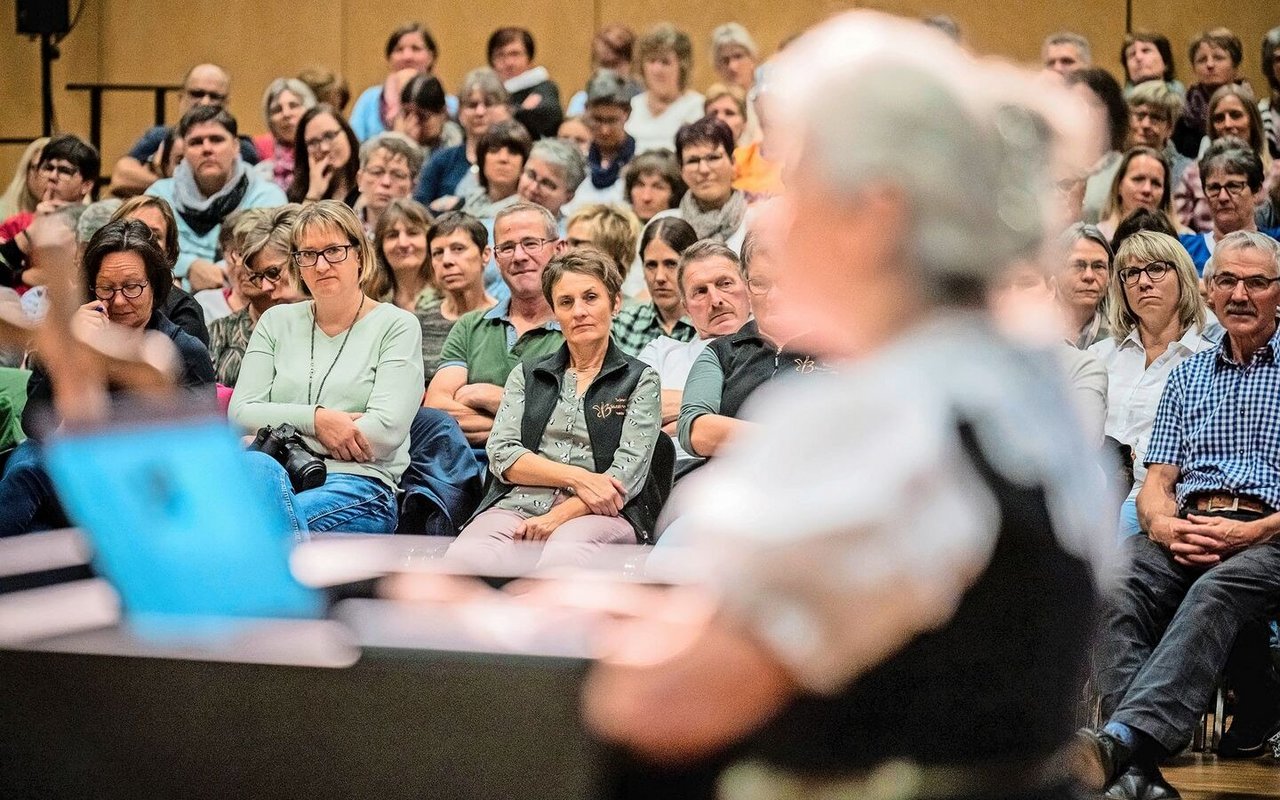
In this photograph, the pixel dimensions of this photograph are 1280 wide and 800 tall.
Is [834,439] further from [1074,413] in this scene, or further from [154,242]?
[154,242]

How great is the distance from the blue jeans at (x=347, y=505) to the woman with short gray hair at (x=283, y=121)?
2.95 metres

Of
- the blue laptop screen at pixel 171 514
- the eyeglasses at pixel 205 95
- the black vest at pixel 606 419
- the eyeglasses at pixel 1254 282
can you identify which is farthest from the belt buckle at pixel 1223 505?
the eyeglasses at pixel 205 95

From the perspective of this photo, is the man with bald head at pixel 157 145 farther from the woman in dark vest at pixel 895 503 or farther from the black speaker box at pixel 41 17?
the woman in dark vest at pixel 895 503

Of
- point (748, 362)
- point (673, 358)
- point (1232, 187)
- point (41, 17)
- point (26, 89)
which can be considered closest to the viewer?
point (748, 362)

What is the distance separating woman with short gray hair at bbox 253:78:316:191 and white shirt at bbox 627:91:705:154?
1.33 m

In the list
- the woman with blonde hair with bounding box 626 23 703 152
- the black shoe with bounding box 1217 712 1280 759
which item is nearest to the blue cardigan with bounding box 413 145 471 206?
the woman with blonde hair with bounding box 626 23 703 152

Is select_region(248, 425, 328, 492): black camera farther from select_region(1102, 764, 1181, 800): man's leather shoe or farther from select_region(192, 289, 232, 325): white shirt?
select_region(1102, 764, 1181, 800): man's leather shoe

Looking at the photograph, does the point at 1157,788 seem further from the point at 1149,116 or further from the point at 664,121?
the point at 664,121

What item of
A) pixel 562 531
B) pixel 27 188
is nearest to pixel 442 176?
pixel 27 188

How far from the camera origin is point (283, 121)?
686 cm

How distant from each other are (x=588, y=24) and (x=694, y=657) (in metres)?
8.26

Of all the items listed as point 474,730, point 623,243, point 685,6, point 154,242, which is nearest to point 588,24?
point 685,6

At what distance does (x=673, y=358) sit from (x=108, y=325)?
4.89 feet

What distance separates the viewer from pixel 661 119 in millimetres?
6777
